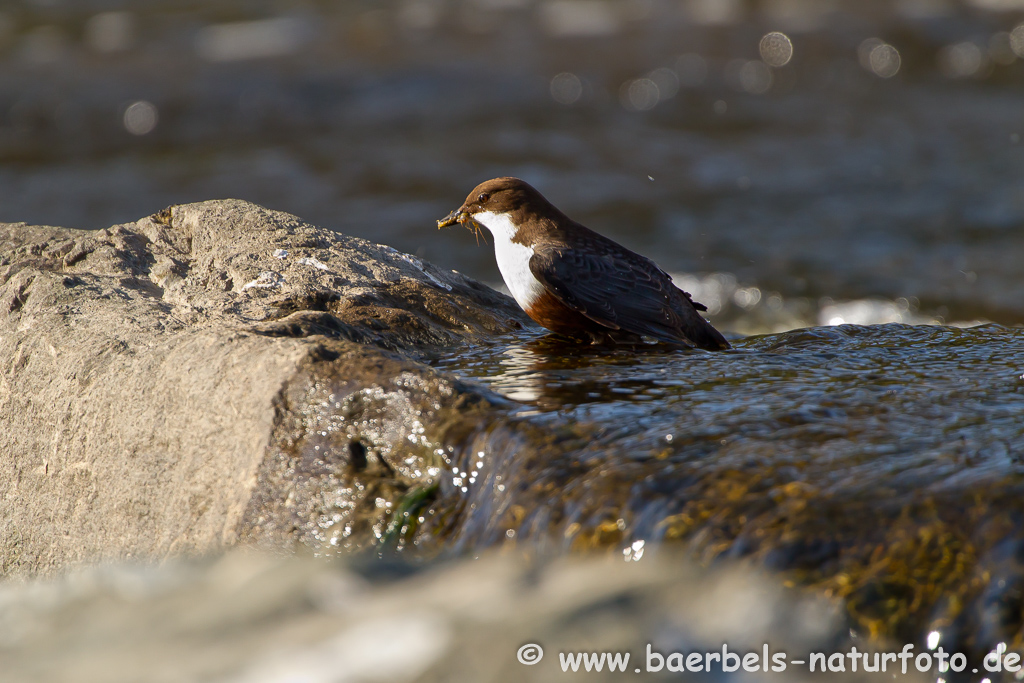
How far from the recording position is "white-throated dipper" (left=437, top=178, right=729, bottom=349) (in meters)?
3.89

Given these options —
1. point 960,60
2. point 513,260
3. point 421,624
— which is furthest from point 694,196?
point 421,624

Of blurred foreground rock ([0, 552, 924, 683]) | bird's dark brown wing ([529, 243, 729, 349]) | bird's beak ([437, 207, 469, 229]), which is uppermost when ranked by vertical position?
bird's beak ([437, 207, 469, 229])

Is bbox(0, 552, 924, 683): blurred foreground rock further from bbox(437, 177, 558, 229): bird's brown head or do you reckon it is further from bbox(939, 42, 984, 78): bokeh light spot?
bbox(939, 42, 984, 78): bokeh light spot

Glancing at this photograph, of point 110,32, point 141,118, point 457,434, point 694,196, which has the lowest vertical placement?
point 457,434

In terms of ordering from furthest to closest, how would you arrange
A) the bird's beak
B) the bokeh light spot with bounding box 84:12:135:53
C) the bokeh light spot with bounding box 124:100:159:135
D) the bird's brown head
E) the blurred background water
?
the bokeh light spot with bounding box 84:12:135:53
the bokeh light spot with bounding box 124:100:159:135
the blurred background water
the bird's beak
the bird's brown head

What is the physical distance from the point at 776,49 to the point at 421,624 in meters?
16.5

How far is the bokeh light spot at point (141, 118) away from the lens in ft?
49.8

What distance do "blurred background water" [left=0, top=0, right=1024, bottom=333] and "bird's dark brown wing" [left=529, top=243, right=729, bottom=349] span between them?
484 centimetres

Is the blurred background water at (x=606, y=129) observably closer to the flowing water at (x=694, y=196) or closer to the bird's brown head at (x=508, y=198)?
the flowing water at (x=694, y=196)

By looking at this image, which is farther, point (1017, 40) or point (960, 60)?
point (1017, 40)

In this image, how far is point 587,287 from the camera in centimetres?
389

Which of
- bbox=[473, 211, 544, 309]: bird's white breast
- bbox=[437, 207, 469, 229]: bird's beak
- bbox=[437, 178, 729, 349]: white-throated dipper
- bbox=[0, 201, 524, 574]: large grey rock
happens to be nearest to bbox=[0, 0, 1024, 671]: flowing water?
bbox=[437, 178, 729, 349]: white-throated dipper

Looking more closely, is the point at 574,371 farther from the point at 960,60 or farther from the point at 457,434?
the point at 960,60

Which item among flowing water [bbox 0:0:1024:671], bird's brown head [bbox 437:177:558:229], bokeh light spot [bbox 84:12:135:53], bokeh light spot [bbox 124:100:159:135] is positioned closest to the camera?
flowing water [bbox 0:0:1024:671]
